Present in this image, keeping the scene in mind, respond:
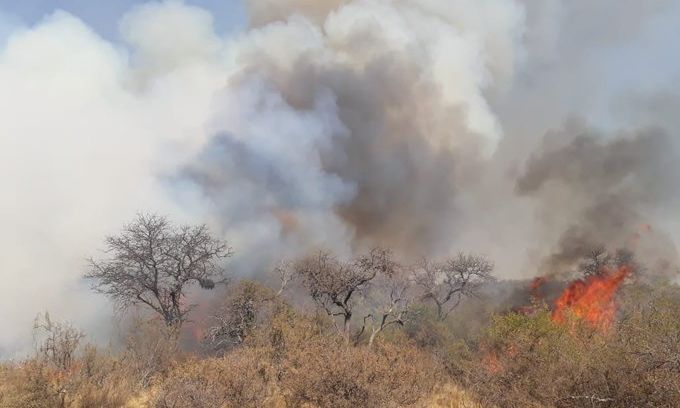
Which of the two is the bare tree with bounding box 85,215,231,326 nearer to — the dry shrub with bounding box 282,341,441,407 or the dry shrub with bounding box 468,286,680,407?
the dry shrub with bounding box 282,341,441,407

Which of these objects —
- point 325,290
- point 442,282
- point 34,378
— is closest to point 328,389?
point 34,378

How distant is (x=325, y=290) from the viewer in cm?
2372

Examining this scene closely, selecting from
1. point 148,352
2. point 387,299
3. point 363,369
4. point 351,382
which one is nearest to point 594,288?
point 387,299

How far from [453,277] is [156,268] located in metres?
24.2

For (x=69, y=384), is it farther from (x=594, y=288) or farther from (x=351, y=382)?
(x=594, y=288)

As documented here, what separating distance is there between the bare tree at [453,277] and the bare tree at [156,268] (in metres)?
18.5

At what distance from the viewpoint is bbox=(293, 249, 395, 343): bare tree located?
23.5m

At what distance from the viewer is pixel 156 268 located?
24.4 metres

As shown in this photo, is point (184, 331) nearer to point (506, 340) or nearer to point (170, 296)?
point (170, 296)

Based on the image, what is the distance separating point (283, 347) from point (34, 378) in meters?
6.75

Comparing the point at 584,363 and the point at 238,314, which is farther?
the point at 238,314

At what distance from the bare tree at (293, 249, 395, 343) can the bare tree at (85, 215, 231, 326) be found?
20.1 ft

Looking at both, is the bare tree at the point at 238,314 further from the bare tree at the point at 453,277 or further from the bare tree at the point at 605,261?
the bare tree at the point at 605,261

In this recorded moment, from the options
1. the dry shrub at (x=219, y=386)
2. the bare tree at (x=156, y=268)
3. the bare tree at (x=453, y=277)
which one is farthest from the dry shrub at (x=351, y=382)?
the bare tree at (x=453, y=277)
